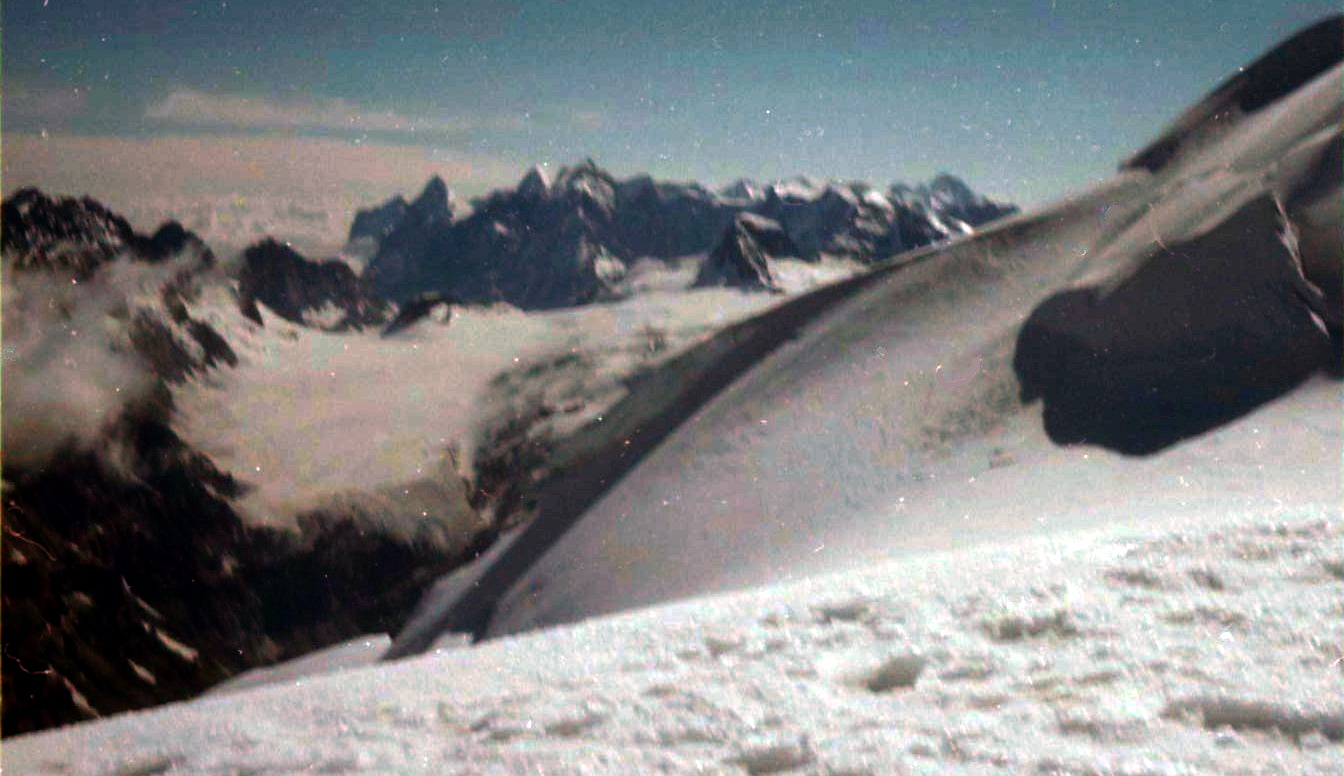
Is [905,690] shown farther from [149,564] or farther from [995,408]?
[149,564]

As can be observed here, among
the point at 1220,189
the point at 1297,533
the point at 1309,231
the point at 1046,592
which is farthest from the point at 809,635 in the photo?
the point at 1220,189

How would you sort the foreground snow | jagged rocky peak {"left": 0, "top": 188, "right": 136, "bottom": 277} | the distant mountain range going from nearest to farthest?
1. the foreground snow
2. the distant mountain range
3. jagged rocky peak {"left": 0, "top": 188, "right": 136, "bottom": 277}

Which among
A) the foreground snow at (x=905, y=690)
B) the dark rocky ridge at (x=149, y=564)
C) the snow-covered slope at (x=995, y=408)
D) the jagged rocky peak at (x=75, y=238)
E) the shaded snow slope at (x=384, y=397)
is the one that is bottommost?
the dark rocky ridge at (x=149, y=564)

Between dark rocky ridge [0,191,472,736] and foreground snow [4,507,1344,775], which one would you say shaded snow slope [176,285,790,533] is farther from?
foreground snow [4,507,1344,775]

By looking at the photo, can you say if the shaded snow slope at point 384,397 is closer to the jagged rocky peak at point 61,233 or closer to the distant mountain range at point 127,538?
the distant mountain range at point 127,538

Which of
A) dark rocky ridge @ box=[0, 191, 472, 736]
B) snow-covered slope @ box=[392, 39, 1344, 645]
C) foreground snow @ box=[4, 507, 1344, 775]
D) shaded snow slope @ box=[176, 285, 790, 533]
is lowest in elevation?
dark rocky ridge @ box=[0, 191, 472, 736]

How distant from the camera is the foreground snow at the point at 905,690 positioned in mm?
3758

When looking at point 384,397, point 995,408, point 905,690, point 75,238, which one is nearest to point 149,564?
point 384,397

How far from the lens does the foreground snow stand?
12.3 feet

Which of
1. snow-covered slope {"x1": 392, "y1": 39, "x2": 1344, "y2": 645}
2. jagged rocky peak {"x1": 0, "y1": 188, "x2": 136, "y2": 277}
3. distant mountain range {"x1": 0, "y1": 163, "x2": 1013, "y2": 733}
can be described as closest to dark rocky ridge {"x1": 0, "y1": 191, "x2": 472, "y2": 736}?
distant mountain range {"x1": 0, "y1": 163, "x2": 1013, "y2": 733}

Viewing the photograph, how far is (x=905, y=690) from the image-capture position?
4.48 metres

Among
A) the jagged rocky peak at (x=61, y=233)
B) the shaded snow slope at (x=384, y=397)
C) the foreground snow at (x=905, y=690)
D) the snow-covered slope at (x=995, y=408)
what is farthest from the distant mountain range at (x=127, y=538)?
the foreground snow at (x=905, y=690)

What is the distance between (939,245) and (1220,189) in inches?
386

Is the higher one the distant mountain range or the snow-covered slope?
the snow-covered slope
